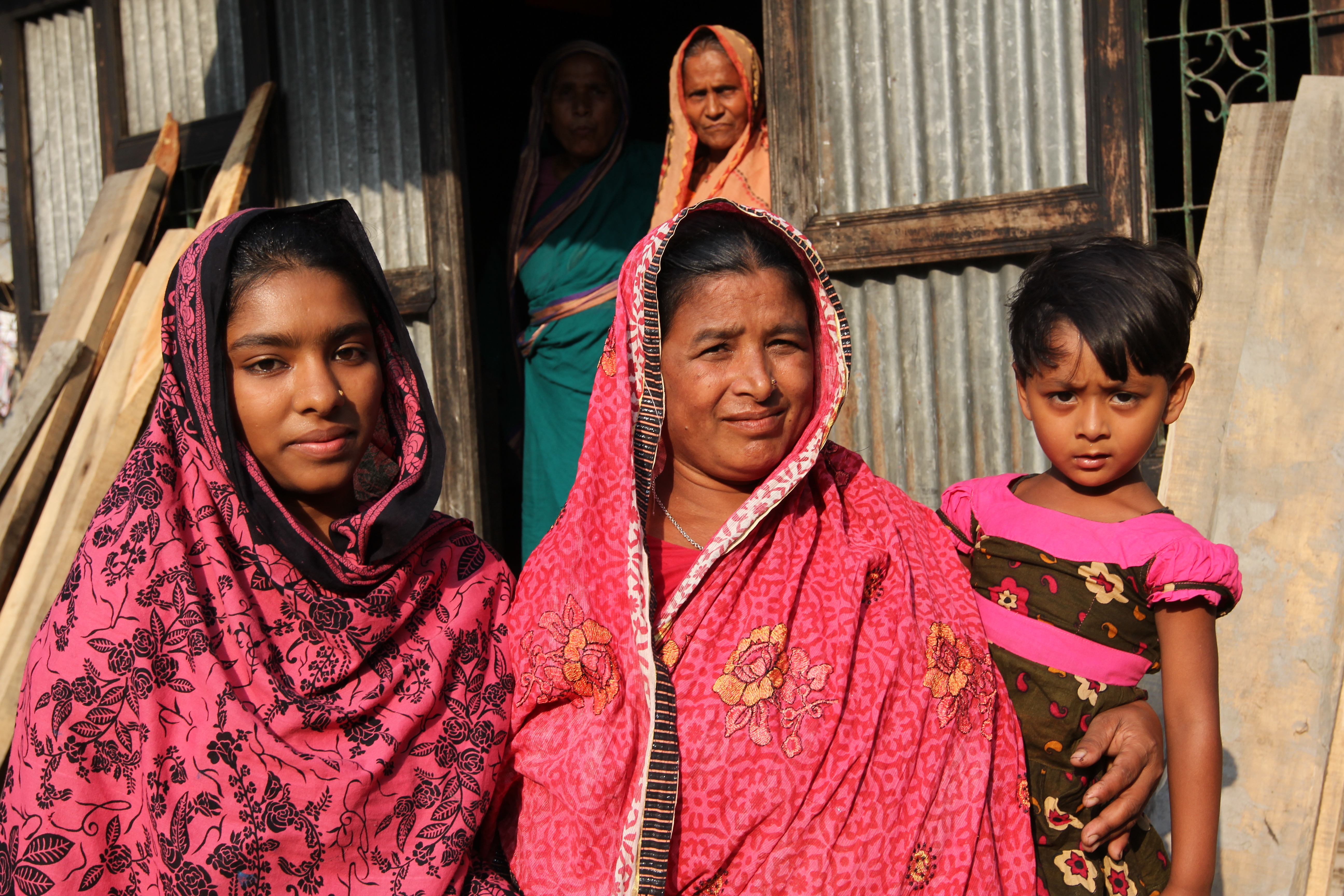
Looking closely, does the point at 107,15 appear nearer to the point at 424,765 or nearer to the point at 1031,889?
the point at 424,765

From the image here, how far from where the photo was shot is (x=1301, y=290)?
Answer: 255cm

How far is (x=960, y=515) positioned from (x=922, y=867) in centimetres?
61

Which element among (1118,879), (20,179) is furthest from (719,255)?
(20,179)

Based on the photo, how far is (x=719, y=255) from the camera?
5.74ft

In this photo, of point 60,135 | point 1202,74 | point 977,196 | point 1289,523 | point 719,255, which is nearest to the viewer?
point 719,255

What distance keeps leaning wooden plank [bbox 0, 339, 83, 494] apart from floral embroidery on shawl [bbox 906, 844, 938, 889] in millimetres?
4108

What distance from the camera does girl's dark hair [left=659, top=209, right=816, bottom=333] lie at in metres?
1.75

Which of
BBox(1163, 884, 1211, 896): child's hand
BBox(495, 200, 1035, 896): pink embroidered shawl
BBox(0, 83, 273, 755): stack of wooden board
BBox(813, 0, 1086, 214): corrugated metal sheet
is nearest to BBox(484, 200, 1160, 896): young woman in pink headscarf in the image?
BBox(495, 200, 1035, 896): pink embroidered shawl

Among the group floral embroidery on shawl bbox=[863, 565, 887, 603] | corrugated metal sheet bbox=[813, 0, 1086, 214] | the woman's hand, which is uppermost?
corrugated metal sheet bbox=[813, 0, 1086, 214]

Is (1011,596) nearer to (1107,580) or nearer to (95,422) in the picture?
(1107,580)

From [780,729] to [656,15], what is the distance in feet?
19.6

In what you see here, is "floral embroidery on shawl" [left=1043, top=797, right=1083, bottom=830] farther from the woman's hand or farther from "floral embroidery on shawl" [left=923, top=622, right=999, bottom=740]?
"floral embroidery on shawl" [left=923, top=622, right=999, bottom=740]

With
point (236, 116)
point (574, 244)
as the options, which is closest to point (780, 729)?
point (574, 244)

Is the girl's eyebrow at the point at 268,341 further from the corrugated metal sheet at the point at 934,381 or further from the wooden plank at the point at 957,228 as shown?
the wooden plank at the point at 957,228
